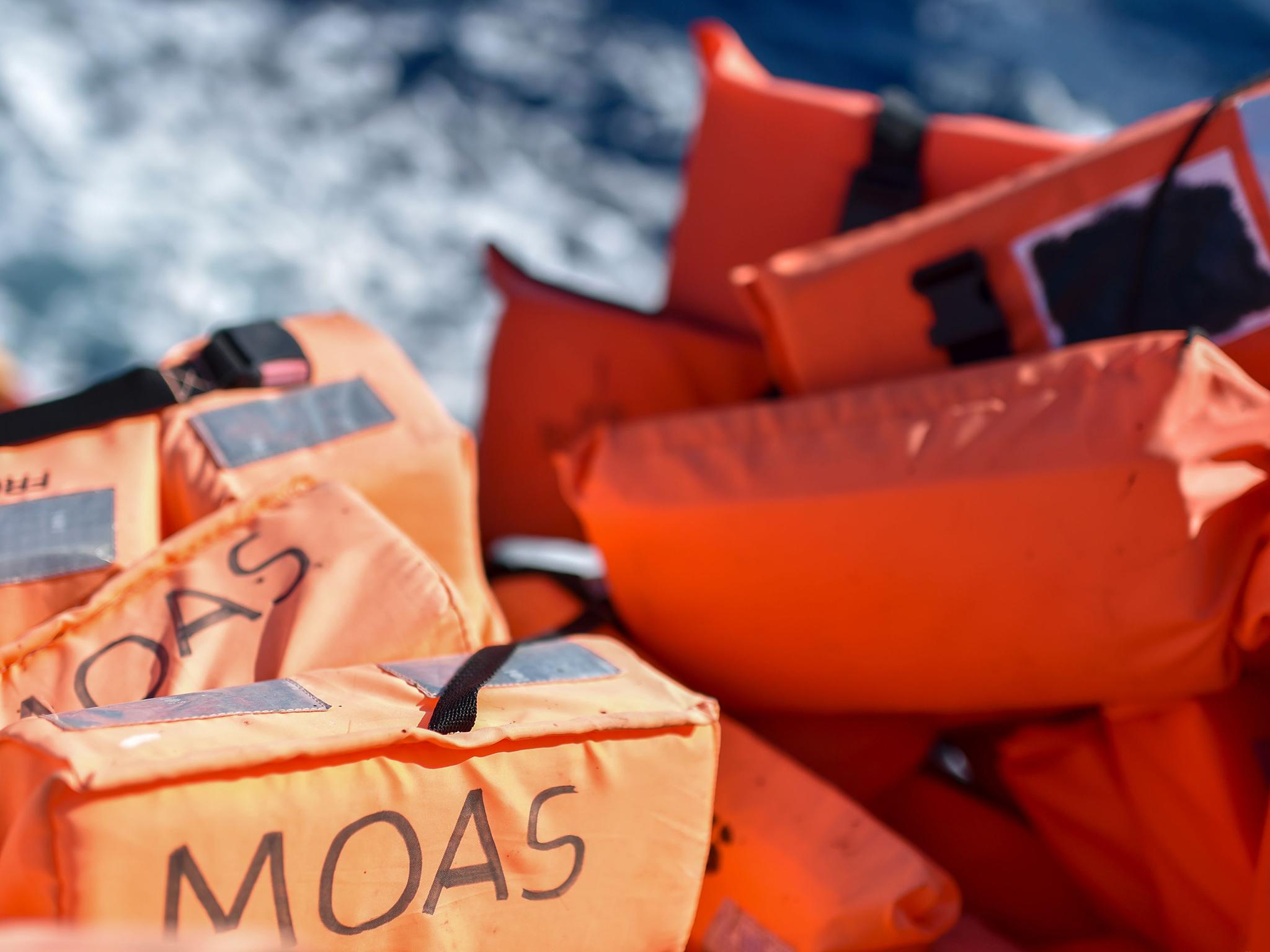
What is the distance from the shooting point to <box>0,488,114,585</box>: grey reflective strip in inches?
33.4

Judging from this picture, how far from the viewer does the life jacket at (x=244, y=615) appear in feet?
2.48

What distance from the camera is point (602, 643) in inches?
34.8

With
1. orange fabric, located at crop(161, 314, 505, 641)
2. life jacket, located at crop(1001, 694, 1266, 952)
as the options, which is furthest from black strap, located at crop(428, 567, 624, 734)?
life jacket, located at crop(1001, 694, 1266, 952)

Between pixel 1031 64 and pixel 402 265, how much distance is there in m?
1.56

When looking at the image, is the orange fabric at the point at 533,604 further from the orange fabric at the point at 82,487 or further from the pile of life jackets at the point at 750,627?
the orange fabric at the point at 82,487

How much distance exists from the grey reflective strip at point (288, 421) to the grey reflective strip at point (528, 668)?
1.06 ft

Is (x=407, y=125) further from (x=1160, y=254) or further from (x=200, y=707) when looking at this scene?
(x=200, y=707)

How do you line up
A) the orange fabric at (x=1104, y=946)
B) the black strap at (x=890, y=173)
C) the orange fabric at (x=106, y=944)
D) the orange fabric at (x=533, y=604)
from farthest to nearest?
the black strap at (x=890, y=173) → the orange fabric at (x=533, y=604) → the orange fabric at (x=1104, y=946) → the orange fabric at (x=106, y=944)

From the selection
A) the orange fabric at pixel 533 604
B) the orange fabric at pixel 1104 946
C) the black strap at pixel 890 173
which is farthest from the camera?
the black strap at pixel 890 173

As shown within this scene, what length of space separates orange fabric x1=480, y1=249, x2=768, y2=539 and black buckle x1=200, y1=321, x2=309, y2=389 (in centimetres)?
38

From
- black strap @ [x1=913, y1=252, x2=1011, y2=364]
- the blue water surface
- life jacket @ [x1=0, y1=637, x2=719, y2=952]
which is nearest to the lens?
life jacket @ [x1=0, y1=637, x2=719, y2=952]

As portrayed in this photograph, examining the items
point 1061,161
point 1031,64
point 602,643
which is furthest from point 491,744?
point 1031,64

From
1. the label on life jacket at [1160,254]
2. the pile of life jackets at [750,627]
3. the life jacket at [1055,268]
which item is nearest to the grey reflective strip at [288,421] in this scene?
the pile of life jackets at [750,627]

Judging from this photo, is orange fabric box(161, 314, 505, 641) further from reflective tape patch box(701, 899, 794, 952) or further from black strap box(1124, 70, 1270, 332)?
black strap box(1124, 70, 1270, 332)
